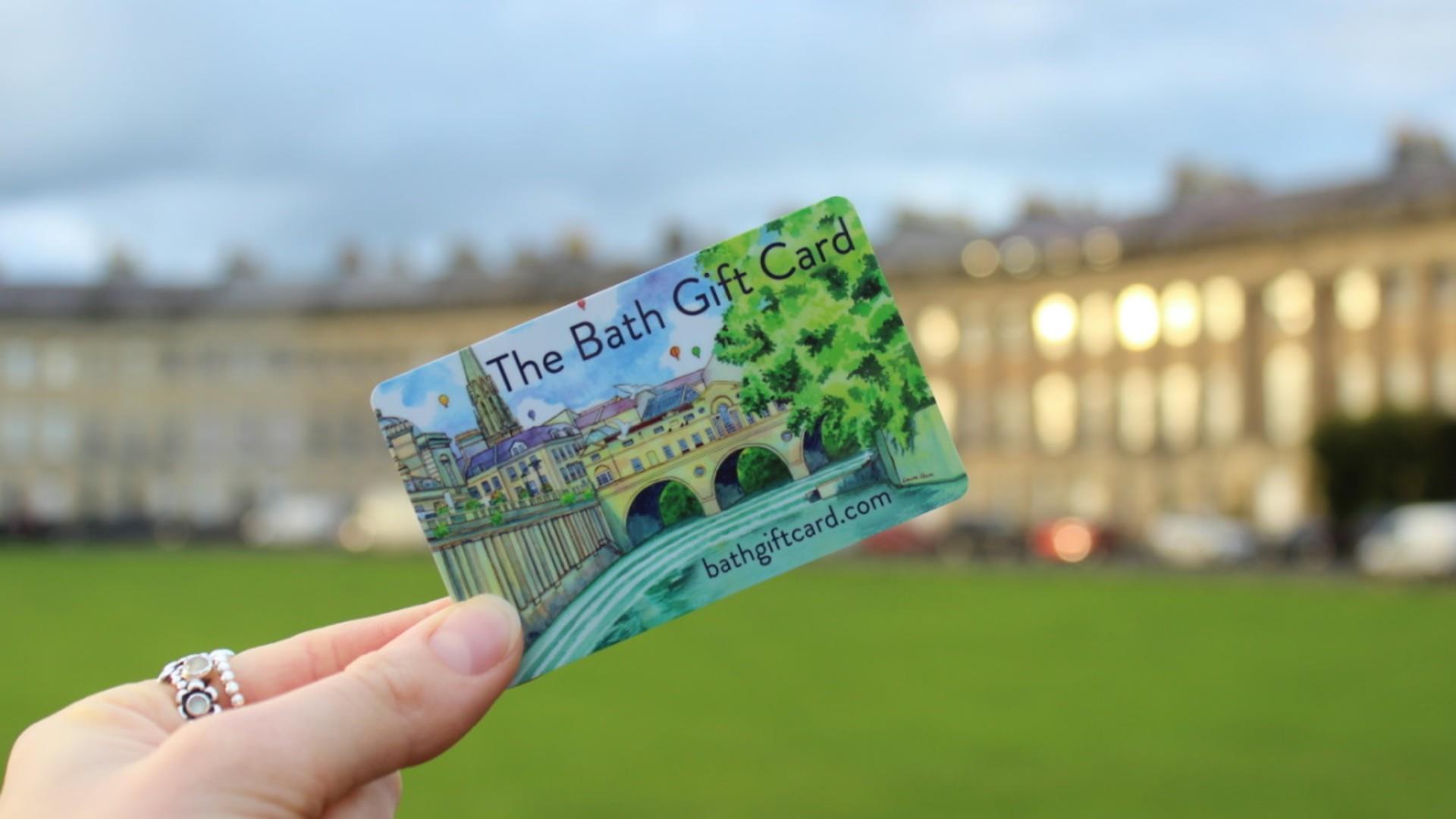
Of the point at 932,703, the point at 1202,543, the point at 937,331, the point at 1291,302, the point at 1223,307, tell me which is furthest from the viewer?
the point at 937,331

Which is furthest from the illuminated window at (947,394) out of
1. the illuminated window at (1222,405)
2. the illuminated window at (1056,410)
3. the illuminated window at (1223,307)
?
the illuminated window at (1223,307)

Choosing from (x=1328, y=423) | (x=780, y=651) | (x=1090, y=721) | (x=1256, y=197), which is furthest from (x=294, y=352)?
(x=1090, y=721)

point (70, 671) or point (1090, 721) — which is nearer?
point (1090, 721)

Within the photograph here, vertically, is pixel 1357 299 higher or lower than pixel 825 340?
lower

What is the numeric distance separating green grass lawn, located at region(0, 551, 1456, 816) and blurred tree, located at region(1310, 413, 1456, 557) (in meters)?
20.9

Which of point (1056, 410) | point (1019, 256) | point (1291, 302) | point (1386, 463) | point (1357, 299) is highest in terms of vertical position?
point (1019, 256)

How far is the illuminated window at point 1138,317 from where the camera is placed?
67.6 meters

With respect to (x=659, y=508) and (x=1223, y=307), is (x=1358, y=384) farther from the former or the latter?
(x=659, y=508)

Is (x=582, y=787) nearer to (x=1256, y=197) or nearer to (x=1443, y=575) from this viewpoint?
(x=1443, y=575)

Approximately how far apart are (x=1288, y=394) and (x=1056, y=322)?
1245 cm

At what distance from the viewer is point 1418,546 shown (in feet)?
124

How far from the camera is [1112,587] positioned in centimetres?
3478

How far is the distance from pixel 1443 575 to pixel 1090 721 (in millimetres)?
24704

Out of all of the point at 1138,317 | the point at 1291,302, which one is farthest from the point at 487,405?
the point at 1138,317
